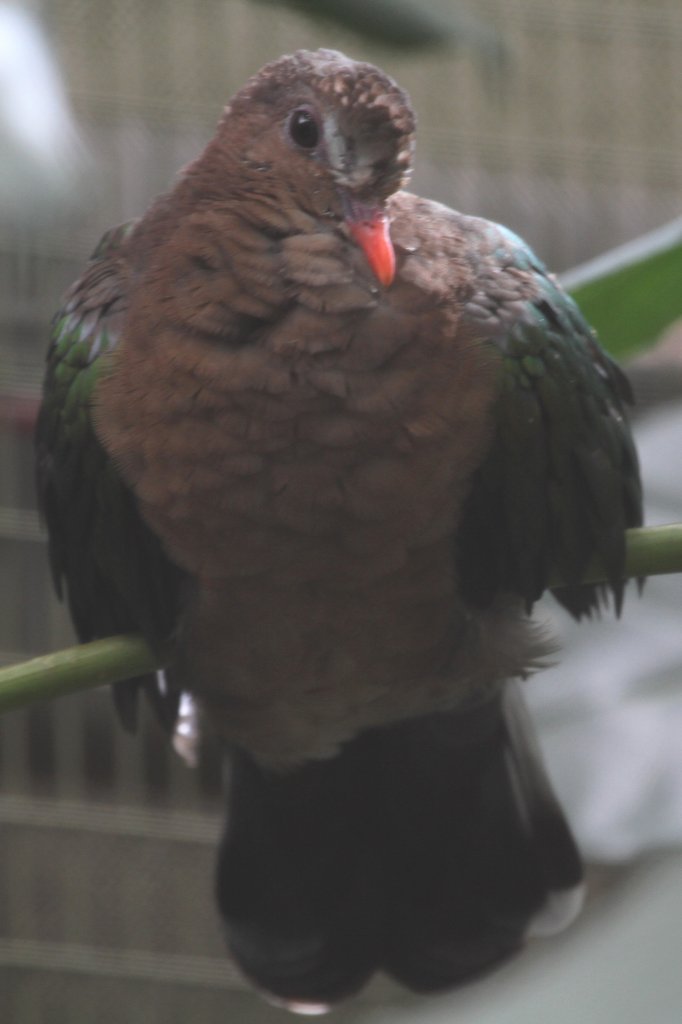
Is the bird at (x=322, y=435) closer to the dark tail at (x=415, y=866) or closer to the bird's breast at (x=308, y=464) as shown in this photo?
the bird's breast at (x=308, y=464)

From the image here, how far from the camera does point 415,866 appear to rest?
5.73 ft

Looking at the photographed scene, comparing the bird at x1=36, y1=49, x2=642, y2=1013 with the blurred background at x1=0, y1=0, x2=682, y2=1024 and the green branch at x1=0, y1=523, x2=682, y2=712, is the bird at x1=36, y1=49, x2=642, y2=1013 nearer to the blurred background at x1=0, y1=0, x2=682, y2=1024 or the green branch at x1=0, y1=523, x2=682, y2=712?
the green branch at x1=0, y1=523, x2=682, y2=712

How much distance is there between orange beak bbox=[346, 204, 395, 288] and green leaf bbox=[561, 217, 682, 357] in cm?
20

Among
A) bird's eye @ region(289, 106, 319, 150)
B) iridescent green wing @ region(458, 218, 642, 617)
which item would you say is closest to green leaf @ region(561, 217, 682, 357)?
iridescent green wing @ region(458, 218, 642, 617)

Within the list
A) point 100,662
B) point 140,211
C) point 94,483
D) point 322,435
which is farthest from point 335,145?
point 140,211

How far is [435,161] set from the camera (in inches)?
123

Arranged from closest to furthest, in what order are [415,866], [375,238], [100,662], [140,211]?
[100,662] → [375,238] → [415,866] → [140,211]

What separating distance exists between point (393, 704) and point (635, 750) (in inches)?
12.6

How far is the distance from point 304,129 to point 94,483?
355 mm

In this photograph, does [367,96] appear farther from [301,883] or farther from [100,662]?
[301,883]

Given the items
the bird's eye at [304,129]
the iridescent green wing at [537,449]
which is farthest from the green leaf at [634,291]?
the bird's eye at [304,129]

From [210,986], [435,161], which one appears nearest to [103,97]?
[435,161]

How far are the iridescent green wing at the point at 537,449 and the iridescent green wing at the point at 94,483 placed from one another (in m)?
0.28

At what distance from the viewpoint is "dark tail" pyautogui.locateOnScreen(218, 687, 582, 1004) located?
1724mm
